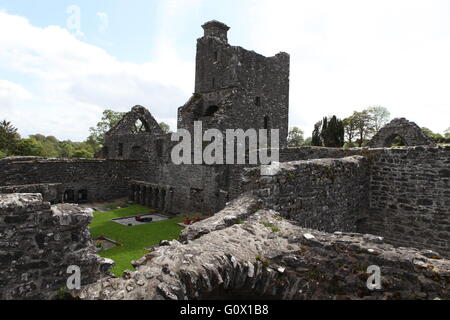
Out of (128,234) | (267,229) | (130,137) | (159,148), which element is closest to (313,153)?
(128,234)

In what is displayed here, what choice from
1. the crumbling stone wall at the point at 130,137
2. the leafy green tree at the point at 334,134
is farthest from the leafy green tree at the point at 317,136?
the crumbling stone wall at the point at 130,137

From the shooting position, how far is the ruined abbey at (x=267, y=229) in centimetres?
359

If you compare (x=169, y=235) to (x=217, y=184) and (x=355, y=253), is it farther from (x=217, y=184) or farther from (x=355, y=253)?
(x=355, y=253)

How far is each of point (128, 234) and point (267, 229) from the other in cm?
803

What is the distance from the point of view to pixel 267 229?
17.0 feet

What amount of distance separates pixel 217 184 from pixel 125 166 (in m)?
8.67

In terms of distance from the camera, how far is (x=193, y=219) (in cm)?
1378

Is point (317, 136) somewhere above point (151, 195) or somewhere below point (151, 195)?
above

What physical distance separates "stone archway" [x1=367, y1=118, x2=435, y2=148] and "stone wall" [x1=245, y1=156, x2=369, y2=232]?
30.4ft

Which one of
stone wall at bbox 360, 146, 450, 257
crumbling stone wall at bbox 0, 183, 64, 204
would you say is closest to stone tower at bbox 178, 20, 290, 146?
crumbling stone wall at bbox 0, 183, 64, 204

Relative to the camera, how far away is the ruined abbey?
359cm

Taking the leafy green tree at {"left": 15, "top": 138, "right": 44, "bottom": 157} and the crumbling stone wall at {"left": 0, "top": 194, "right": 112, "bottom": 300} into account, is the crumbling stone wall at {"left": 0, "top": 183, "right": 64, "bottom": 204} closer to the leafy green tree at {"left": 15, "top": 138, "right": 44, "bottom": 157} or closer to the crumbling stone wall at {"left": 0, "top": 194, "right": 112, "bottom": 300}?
the crumbling stone wall at {"left": 0, "top": 194, "right": 112, "bottom": 300}

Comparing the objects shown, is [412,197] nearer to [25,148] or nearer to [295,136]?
[25,148]
